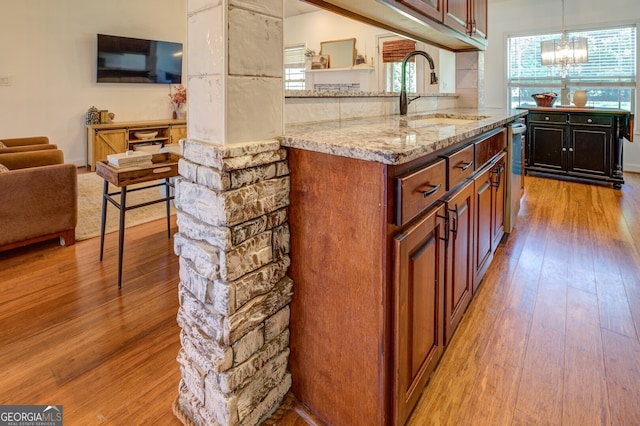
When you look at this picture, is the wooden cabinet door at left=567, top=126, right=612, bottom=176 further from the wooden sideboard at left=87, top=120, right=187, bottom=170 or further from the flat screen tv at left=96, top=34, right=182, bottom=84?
the flat screen tv at left=96, top=34, right=182, bottom=84

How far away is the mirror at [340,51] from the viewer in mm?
6531

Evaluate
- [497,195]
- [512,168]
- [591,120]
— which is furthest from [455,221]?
[591,120]

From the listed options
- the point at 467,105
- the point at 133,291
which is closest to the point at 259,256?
the point at 133,291

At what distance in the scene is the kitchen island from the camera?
1085 mm

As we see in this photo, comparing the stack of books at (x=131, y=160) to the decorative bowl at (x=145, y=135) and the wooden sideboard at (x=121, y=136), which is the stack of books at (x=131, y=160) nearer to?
the wooden sideboard at (x=121, y=136)

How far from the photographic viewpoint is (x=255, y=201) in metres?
1.19

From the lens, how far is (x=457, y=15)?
2.77 m

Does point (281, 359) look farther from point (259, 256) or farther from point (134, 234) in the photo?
point (134, 234)

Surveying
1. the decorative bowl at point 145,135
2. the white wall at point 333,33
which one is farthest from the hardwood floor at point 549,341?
the decorative bowl at point 145,135

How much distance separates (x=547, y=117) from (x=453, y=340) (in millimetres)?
4265

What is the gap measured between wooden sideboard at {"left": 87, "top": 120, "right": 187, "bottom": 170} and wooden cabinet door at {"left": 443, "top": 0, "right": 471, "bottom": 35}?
14.2 feet

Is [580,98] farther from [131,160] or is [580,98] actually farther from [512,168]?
[131,160]

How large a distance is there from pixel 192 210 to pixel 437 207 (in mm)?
815

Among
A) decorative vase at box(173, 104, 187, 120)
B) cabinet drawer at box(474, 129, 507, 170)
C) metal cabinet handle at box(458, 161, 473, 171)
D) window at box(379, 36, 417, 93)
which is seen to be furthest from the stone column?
decorative vase at box(173, 104, 187, 120)
